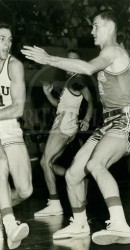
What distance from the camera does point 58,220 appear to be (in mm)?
5547

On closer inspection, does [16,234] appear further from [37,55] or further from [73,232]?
[37,55]

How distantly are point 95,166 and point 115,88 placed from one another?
27.1 inches

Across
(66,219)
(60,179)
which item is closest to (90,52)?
(60,179)

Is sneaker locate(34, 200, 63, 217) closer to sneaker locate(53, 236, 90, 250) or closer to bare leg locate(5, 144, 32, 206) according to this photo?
bare leg locate(5, 144, 32, 206)

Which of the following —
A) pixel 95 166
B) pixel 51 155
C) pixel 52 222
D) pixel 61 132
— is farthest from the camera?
pixel 61 132

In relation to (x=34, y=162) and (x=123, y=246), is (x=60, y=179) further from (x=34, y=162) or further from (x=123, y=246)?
(x=123, y=246)

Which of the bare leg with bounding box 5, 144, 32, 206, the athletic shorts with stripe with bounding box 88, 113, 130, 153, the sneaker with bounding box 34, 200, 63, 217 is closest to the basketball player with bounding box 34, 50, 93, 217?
the sneaker with bounding box 34, 200, 63, 217

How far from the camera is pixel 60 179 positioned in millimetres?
9070

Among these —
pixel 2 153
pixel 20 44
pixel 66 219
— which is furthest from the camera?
pixel 20 44

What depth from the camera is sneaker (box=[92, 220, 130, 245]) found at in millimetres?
4051

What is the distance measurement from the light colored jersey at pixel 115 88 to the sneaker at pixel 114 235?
102 centimetres

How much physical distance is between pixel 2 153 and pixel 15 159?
0.20 meters

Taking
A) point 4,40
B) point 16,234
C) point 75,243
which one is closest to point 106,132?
point 75,243

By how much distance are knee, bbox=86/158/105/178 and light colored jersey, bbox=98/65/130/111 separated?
20.5 inches
